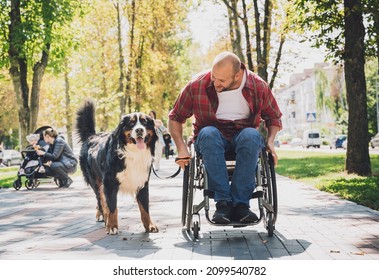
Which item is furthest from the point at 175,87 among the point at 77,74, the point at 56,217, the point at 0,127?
the point at 56,217

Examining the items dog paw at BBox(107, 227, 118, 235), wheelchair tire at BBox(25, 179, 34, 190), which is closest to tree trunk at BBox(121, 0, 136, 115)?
wheelchair tire at BBox(25, 179, 34, 190)

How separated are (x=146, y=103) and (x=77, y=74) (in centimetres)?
851

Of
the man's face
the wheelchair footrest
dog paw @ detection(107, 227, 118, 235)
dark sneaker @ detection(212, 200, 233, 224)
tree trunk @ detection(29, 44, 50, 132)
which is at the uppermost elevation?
tree trunk @ detection(29, 44, 50, 132)

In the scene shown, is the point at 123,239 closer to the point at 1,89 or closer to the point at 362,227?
the point at 362,227

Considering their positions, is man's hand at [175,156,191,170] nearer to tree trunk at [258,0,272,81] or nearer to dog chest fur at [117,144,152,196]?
dog chest fur at [117,144,152,196]

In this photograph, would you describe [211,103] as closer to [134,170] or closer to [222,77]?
[222,77]

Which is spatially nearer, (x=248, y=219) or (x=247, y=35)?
(x=248, y=219)

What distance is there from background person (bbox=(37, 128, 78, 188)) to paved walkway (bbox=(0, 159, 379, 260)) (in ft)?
13.6

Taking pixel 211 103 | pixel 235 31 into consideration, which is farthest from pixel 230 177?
pixel 235 31

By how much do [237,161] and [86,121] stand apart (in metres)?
2.94

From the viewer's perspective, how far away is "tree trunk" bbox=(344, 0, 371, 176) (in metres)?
12.5

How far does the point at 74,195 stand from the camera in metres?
10.5

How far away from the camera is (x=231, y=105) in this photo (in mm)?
5023
